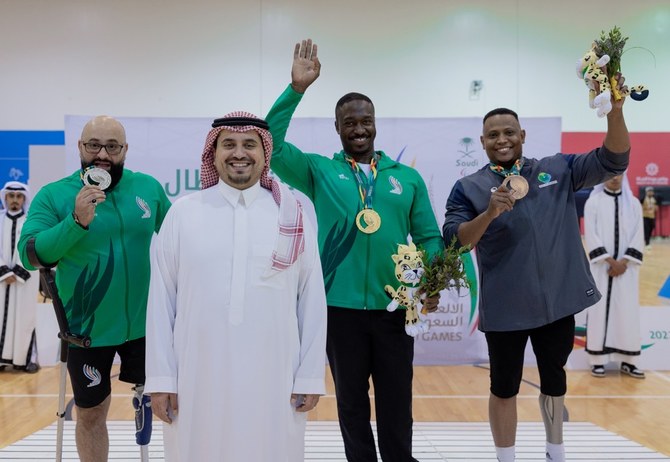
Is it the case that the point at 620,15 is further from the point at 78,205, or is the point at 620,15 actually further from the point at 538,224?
the point at 78,205

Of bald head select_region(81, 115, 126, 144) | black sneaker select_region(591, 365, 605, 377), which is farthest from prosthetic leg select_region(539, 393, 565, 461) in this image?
black sneaker select_region(591, 365, 605, 377)

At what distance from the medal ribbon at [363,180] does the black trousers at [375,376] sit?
51 cm

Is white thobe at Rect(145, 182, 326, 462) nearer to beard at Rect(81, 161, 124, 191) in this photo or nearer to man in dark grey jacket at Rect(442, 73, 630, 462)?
beard at Rect(81, 161, 124, 191)

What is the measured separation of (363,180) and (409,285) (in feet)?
1.85

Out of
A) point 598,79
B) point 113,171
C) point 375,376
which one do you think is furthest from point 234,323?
point 598,79

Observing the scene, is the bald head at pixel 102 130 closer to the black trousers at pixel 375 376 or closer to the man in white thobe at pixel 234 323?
the man in white thobe at pixel 234 323

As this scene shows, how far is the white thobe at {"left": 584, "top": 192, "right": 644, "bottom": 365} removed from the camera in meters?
6.31

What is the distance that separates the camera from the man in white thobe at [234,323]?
217 centimetres

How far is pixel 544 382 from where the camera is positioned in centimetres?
316

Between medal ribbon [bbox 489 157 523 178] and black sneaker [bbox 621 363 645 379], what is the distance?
4145mm

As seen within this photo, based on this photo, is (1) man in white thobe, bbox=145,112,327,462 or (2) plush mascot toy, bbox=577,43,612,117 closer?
(1) man in white thobe, bbox=145,112,327,462

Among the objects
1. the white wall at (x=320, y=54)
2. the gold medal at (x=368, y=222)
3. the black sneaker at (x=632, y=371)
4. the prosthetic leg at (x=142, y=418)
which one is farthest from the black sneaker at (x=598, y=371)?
the prosthetic leg at (x=142, y=418)

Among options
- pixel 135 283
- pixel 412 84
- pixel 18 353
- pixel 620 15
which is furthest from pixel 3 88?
pixel 620 15

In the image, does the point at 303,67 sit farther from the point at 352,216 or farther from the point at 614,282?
the point at 614,282
